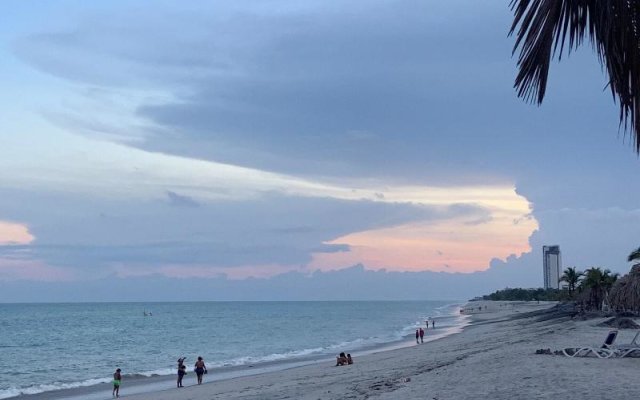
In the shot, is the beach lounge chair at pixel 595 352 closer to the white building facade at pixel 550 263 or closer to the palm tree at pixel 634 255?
the palm tree at pixel 634 255

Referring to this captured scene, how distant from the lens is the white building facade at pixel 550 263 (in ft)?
589

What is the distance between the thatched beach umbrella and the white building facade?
479 feet

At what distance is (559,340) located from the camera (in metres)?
28.6

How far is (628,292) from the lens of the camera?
37.1 meters

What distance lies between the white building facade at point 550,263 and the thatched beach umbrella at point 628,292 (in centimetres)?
14590

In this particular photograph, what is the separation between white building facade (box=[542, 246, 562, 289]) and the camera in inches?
7062

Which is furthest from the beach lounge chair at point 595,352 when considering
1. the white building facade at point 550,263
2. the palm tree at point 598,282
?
the white building facade at point 550,263

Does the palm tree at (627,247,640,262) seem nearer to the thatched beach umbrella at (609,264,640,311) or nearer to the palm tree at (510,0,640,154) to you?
the thatched beach umbrella at (609,264,640,311)

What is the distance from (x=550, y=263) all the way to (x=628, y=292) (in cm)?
15071

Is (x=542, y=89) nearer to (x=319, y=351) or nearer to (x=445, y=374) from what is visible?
(x=445, y=374)

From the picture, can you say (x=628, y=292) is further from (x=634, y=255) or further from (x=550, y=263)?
(x=550, y=263)

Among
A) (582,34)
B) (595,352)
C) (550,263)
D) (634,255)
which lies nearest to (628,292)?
(634,255)

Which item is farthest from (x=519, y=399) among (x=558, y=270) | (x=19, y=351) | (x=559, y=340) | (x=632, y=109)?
(x=558, y=270)

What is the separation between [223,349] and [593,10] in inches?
2355
